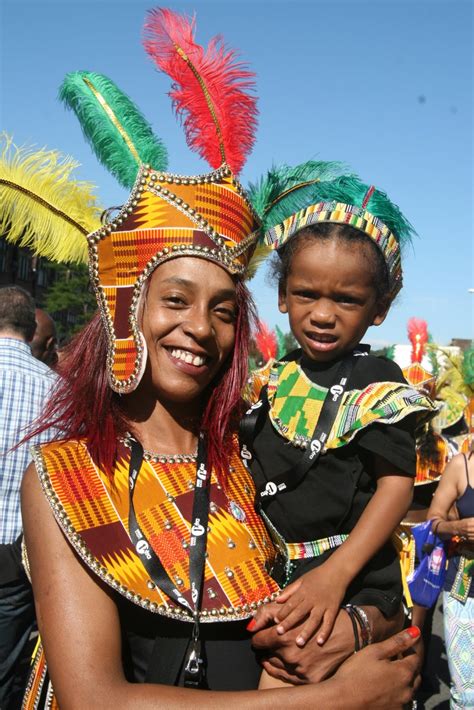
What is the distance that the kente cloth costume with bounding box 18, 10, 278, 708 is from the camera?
182 cm

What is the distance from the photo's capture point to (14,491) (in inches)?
153

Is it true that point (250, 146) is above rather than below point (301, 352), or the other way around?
above

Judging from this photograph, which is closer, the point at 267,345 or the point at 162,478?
the point at 162,478

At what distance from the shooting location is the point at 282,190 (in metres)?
2.43

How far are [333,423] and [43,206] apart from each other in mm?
1254

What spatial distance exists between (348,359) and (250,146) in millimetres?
802

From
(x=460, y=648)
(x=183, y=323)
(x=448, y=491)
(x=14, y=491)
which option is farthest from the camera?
(x=448, y=491)

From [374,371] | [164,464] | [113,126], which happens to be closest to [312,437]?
[374,371]

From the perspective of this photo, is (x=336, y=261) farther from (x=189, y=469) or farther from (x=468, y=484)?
(x=468, y=484)

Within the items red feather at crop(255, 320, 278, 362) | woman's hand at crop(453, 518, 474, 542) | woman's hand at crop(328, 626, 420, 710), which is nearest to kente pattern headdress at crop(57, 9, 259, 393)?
woman's hand at crop(328, 626, 420, 710)

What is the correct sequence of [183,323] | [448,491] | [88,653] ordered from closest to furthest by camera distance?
[88,653] < [183,323] < [448,491]

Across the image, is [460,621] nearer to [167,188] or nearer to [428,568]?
[428,568]

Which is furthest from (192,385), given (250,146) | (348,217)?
(250,146)

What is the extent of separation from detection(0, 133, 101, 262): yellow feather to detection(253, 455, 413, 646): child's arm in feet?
4.11
